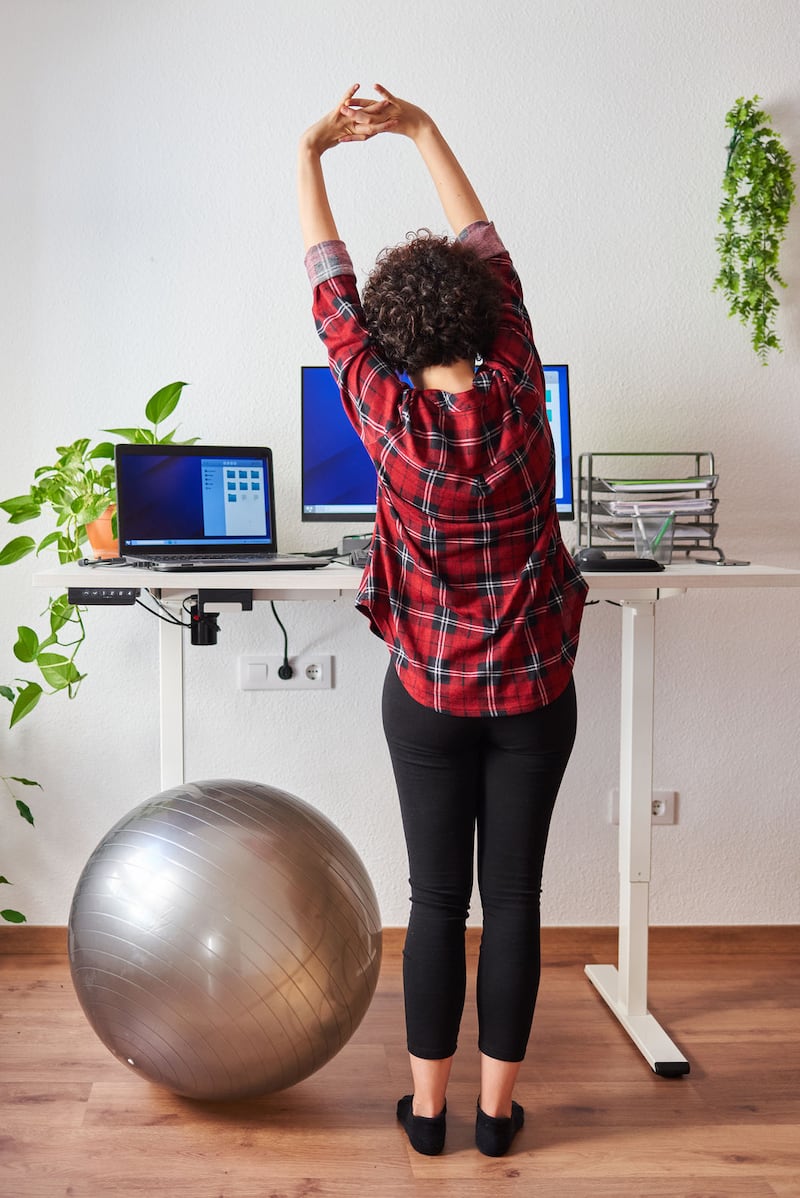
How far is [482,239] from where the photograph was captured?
1513 mm

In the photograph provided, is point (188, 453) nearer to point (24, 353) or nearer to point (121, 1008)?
point (24, 353)

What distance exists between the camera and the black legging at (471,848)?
1.57 metres

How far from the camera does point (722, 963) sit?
98.7 inches

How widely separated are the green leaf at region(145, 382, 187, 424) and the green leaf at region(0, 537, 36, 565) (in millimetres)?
377

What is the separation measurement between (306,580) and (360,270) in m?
0.95

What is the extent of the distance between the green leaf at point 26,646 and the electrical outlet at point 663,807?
4.56 feet

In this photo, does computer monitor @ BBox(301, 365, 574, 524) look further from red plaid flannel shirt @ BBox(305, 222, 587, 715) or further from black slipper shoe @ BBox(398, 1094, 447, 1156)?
black slipper shoe @ BBox(398, 1094, 447, 1156)

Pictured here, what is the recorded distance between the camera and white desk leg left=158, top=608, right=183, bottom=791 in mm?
2078

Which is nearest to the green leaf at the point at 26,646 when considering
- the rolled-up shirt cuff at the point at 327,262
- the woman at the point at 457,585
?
the woman at the point at 457,585

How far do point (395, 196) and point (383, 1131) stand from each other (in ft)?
6.35

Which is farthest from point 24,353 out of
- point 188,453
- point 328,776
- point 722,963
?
point 722,963

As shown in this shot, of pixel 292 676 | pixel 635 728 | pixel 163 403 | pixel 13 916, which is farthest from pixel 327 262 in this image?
pixel 13 916

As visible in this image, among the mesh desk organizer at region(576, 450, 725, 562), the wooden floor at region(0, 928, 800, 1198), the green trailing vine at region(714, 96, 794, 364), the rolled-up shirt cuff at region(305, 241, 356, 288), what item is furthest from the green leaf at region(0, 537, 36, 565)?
the green trailing vine at region(714, 96, 794, 364)

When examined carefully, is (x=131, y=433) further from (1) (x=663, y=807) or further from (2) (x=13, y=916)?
(1) (x=663, y=807)
